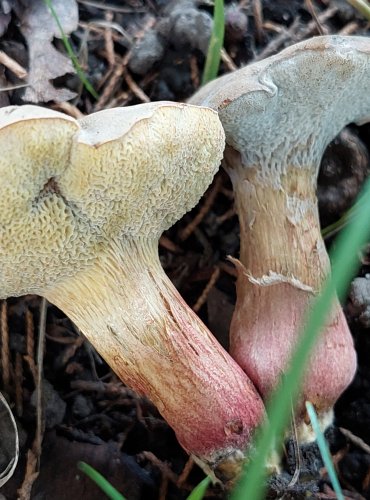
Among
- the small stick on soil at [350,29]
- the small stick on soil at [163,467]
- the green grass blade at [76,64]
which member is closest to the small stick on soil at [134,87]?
the green grass blade at [76,64]

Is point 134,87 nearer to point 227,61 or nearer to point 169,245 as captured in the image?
point 227,61

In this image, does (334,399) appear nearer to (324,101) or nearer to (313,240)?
(313,240)

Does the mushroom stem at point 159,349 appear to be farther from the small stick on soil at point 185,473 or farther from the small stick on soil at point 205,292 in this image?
the small stick on soil at point 205,292

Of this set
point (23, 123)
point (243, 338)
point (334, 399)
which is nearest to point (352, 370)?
point (334, 399)

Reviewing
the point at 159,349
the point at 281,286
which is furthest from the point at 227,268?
the point at 159,349

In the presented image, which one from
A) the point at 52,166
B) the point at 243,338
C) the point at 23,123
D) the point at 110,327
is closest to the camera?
the point at 23,123
